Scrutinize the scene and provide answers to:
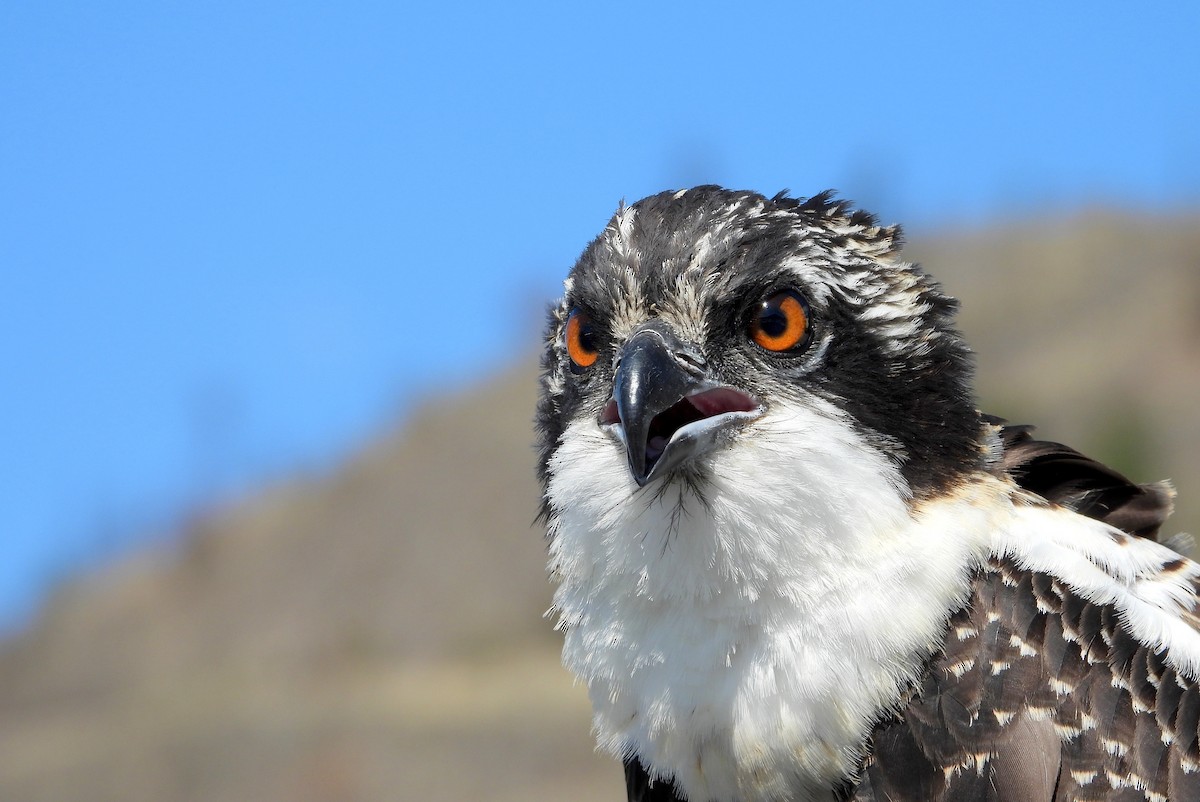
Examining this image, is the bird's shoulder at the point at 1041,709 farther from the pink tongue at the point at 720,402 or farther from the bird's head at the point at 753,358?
the pink tongue at the point at 720,402

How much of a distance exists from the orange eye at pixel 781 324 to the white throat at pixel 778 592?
234mm

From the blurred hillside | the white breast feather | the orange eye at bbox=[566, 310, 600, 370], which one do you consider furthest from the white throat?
the blurred hillside

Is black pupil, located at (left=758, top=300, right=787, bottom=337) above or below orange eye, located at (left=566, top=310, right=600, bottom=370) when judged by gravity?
below

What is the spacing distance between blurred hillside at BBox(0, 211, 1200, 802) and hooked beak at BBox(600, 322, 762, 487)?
18589 millimetres

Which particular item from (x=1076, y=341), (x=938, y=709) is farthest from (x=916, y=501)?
(x=1076, y=341)

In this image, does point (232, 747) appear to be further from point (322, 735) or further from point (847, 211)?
point (847, 211)

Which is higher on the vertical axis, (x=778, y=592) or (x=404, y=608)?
(x=404, y=608)

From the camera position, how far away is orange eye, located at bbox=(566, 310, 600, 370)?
436 cm

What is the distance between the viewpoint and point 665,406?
12.5 ft

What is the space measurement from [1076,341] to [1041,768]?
35436 millimetres

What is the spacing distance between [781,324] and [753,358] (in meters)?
0.15

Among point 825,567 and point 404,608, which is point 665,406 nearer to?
point 825,567

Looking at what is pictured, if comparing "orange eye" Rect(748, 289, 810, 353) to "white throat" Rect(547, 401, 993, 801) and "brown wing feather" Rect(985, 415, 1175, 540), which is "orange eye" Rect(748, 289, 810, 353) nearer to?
"white throat" Rect(547, 401, 993, 801)

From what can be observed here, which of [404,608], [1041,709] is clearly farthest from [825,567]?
[404,608]
